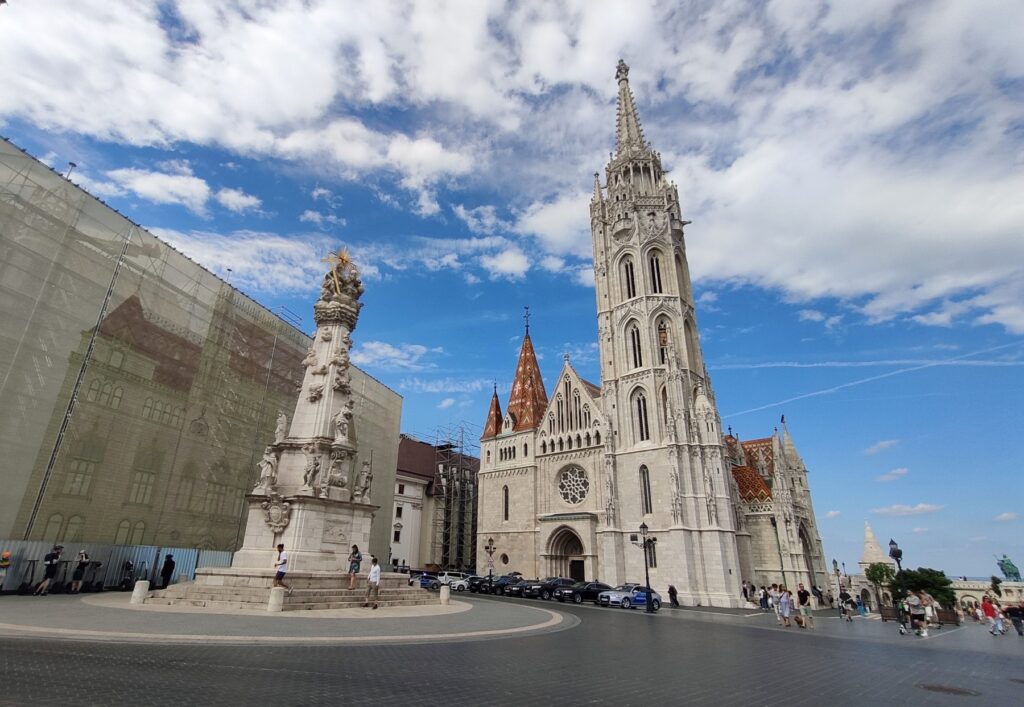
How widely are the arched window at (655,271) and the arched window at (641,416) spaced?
921cm

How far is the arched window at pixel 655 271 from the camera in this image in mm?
43125

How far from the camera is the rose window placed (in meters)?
41.5

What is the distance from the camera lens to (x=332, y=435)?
1717 centimetres

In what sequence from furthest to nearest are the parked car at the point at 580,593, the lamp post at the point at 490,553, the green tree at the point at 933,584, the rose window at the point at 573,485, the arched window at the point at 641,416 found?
the green tree at the point at 933,584
the lamp post at the point at 490,553
the rose window at the point at 573,485
the arched window at the point at 641,416
the parked car at the point at 580,593

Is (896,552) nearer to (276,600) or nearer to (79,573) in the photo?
(276,600)

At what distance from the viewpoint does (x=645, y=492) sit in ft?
122

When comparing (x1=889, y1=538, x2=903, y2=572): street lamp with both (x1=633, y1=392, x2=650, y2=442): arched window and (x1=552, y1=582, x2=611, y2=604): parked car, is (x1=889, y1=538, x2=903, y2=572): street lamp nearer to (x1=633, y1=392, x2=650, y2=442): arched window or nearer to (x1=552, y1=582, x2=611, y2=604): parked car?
(x1=552, y1=582, x2=611, y2=604): parked car

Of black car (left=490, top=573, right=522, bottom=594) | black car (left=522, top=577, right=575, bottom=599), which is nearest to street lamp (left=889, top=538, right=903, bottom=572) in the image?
black car (left=522, top=577, right=575, bottom=599)

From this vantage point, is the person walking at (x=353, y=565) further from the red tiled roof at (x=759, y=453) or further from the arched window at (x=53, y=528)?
the red tiled roof at (x=759, y=453)

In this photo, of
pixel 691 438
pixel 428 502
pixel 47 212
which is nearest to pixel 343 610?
pixel 47 212

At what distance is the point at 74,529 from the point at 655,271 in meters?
39.4

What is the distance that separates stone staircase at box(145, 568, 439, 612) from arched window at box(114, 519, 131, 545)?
6.25 m

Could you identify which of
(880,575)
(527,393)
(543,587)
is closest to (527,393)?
(527,393)

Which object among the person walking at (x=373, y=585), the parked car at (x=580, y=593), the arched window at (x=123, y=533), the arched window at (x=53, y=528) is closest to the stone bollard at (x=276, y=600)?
the person walking at (x=373, y=585)
